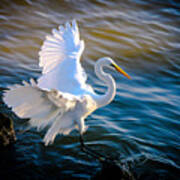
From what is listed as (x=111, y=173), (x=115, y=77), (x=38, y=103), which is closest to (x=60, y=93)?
(x=38, y=103)

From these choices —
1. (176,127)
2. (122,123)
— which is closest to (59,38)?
(122,123)

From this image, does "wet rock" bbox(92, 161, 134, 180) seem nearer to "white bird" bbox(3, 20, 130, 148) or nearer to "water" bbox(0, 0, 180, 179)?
"water" bbox(0, 0, 180, 179)

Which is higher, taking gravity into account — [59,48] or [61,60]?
[59,48]

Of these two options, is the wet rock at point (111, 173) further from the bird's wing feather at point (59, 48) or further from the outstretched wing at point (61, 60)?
the bird's wing feather at point (59, 48)

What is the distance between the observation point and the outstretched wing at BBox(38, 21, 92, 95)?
14.5 feet

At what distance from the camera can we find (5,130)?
13.6ft

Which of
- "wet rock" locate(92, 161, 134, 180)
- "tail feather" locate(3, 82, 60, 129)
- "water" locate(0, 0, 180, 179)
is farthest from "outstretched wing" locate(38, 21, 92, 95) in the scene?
"wet rock" locate(92, 161, 134, 180)

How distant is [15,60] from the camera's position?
6.66 metres

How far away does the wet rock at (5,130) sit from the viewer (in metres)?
4.12

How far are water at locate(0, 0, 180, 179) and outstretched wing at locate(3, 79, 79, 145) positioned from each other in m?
0.51

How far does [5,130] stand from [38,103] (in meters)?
0.88

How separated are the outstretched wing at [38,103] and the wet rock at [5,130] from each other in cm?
32

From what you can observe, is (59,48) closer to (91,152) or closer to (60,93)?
(91,152)

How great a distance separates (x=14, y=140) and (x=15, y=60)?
2.59 meters
